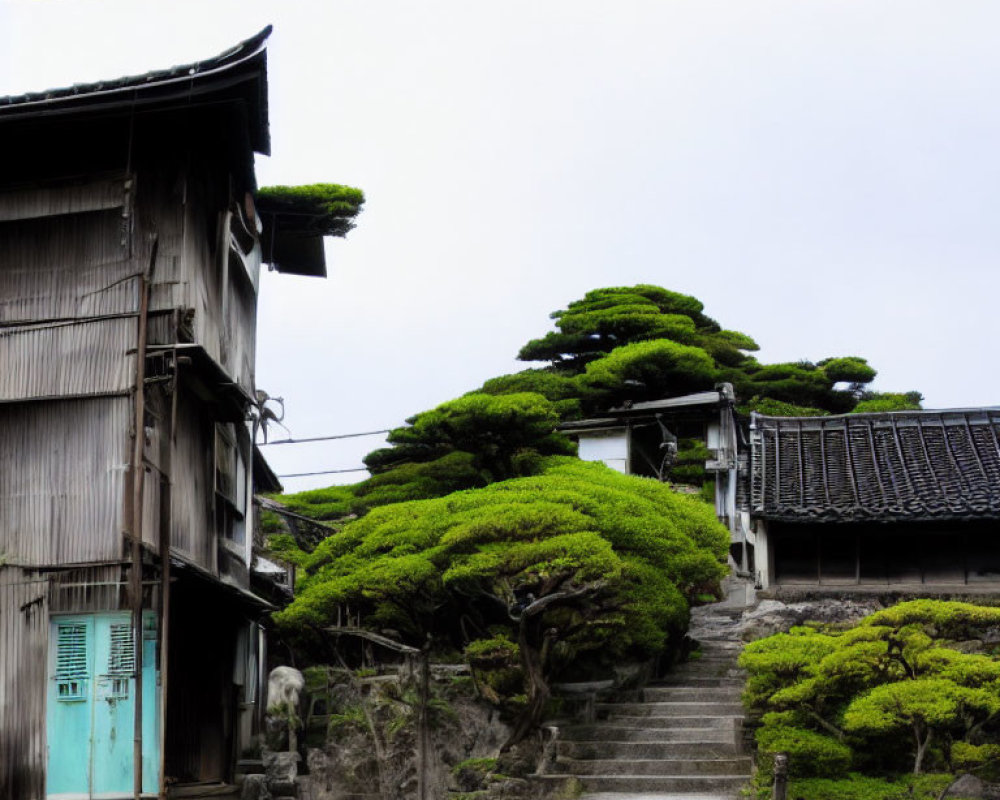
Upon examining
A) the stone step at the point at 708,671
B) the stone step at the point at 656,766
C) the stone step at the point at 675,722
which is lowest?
the stone step at the point at 656,766

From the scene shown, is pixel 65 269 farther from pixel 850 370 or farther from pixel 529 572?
pixel 850 370

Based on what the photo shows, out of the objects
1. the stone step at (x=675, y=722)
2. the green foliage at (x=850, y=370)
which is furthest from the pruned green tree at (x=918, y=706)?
the green foliage at (x=850, y=370)

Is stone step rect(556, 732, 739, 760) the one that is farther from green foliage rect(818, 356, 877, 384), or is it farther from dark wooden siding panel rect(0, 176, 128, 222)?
green foliage rect(818, 356, 877, 384)

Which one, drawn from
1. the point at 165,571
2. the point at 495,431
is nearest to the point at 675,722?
the point at 495,431

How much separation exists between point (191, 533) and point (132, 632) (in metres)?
3.10

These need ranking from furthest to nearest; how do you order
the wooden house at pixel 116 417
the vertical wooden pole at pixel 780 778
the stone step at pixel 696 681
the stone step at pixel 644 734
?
1. the stone step at pixel 696 681
2. the stone step at pixel 644 734
3. the vertical wooden pole at pixel 780 778
4. the wooden house at pixel 116 417

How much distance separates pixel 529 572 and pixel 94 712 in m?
8.68

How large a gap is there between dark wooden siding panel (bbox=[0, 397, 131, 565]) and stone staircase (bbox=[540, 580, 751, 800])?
31.5ft

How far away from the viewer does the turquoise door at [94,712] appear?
1702 cm

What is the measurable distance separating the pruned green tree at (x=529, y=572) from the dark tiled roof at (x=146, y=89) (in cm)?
974

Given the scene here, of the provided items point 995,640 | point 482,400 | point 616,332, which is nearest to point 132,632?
point 482,400

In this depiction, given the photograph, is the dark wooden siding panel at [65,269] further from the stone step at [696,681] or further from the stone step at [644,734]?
the stone step at [696,681]

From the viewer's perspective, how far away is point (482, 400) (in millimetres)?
31312

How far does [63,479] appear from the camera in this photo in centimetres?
1800
